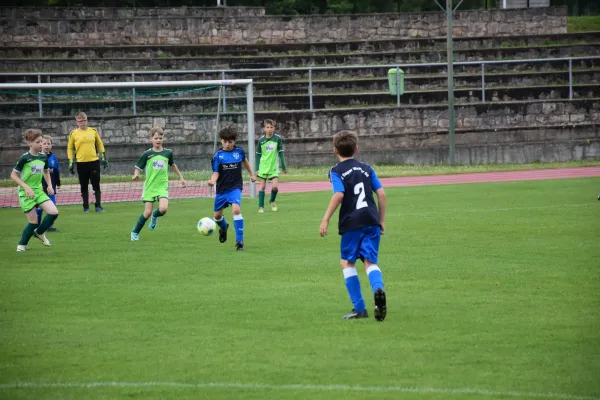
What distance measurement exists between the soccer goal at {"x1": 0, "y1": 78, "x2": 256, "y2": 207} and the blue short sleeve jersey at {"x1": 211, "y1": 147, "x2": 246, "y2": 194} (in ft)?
27.9

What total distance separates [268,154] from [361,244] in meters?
11.7

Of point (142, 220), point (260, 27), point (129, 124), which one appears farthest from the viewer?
point (260, 27)

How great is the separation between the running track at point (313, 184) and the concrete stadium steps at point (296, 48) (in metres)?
9.78

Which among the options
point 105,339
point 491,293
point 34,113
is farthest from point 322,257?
point 34,113

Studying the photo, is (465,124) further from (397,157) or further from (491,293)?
(491,293)

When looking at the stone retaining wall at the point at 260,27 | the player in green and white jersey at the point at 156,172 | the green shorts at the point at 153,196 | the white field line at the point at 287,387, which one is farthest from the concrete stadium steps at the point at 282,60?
the white field line at the point at 287,387

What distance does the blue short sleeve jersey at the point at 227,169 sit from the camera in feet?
47.3

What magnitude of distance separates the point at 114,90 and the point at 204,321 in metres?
22.6

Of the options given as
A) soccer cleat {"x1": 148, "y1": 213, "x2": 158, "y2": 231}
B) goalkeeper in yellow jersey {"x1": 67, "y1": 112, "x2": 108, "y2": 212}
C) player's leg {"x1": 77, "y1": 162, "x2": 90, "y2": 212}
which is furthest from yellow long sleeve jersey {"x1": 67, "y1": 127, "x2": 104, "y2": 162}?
soccer cleat {"x1": 148, "y1": 213, "x2": 158, "y2": 231}

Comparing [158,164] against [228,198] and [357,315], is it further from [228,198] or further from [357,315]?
[357,315]

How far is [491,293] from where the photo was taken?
988 cm

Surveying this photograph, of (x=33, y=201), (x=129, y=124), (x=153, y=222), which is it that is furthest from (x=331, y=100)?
(x=33, y=201)

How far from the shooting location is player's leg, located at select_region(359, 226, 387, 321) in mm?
8320

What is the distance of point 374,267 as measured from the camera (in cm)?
851
